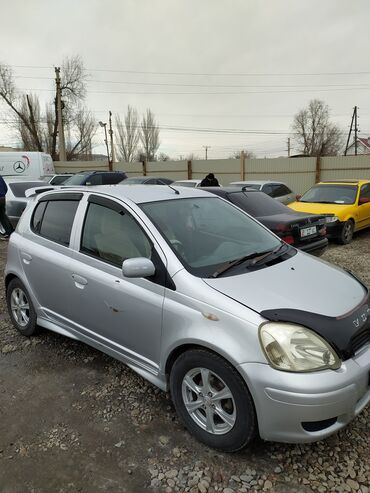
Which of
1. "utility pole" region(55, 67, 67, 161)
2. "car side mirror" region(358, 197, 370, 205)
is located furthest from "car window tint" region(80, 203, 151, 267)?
"utility pole" region(55, 67, 67, 161)

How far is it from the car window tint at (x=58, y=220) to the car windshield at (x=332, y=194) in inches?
287

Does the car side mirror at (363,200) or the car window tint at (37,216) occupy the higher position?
the car window tint at (37,216)

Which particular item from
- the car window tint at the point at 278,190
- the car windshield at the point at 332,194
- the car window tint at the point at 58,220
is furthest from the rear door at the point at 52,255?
the car window tint at the point at 278,190

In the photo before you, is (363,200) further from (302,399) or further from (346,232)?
(302,399)

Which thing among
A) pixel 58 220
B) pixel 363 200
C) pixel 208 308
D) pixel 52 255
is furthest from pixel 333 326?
pixel 363 200

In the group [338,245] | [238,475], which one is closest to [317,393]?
[238,475]

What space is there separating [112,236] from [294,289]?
4.74 feet

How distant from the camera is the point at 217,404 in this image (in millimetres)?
2330

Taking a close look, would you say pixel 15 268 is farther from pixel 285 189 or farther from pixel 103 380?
pixel 285 189

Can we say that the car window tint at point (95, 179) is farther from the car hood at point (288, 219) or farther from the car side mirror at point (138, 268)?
the car side mirror at point (138, 268)

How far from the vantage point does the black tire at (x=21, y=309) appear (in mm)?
3820

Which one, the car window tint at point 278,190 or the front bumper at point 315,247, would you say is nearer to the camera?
the front bumper at point 315,247

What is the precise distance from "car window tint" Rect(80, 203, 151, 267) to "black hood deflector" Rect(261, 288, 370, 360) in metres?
1.01

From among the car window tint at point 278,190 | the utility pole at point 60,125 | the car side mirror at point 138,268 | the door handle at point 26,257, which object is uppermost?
the utility pole at point 60,125
